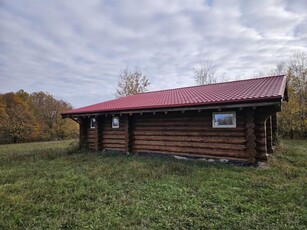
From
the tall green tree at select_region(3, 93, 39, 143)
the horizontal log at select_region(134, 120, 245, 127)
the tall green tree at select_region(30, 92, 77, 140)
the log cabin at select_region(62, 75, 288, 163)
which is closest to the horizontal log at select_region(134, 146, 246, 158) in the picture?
the log cabin at select_region(62, 75, 288, 163)

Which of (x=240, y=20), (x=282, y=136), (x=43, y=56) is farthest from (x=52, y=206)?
(x=282, y=136)

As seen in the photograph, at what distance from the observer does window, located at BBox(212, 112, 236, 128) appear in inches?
331

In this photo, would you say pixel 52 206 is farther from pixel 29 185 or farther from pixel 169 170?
pixel 169 170

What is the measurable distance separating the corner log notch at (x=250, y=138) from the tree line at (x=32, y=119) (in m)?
27.4

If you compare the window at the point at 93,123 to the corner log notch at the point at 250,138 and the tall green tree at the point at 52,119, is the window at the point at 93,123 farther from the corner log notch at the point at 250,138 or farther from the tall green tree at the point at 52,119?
the tall green tree at the point at 52,119

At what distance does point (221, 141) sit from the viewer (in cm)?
857

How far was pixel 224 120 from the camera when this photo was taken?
28.4 ft

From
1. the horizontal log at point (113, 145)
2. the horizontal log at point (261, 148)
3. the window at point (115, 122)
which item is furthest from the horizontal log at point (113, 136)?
the horizontal log at point (261, 148)

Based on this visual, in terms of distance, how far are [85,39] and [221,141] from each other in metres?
10.4

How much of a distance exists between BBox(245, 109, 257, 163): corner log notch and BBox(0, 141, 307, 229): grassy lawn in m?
0.57

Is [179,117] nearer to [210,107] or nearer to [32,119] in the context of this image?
[210,107]

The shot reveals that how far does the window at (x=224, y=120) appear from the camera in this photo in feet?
27.6

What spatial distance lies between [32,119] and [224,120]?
32.6 m

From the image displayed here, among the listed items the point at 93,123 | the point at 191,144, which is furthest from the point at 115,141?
the point at 191,144
